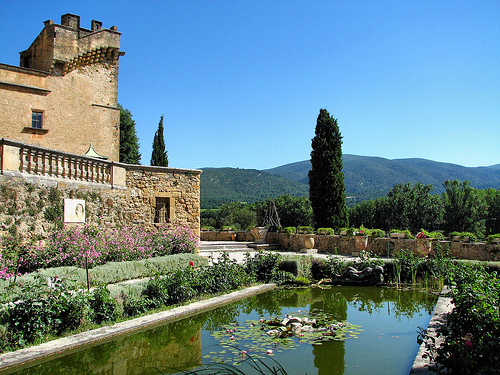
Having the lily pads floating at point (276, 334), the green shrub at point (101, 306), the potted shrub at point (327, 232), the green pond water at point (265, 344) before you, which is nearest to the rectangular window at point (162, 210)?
the green pond water at point (265, 344)

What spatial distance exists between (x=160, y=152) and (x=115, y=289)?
2389cm

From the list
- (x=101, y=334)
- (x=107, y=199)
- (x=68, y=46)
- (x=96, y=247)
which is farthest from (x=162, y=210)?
(x=68, y=46)

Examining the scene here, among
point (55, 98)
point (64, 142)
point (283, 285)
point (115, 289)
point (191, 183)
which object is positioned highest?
point (55, 98)

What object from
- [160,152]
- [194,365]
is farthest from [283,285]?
[160,152]

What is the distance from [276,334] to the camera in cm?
677

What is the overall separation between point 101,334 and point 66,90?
15.9 m

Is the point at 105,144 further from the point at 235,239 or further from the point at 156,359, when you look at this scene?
the point at 156,359

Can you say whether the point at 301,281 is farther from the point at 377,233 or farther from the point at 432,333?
the point at 377,233

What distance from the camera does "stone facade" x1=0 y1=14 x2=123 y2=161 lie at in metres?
17.4

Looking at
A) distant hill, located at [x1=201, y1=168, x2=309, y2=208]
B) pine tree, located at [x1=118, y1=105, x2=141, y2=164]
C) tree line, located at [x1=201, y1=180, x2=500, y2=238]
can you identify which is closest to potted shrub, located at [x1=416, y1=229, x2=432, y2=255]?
tree line, located at [x1=201, y1=180, x2=500, y2=238]

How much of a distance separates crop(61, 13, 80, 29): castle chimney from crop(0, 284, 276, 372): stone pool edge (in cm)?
1601

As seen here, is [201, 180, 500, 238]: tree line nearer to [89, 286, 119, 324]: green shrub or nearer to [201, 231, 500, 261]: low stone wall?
[201, 231, 500, 261]: low stone wall

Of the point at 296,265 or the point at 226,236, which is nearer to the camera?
the point at 296,265

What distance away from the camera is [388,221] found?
42000 millimetres
